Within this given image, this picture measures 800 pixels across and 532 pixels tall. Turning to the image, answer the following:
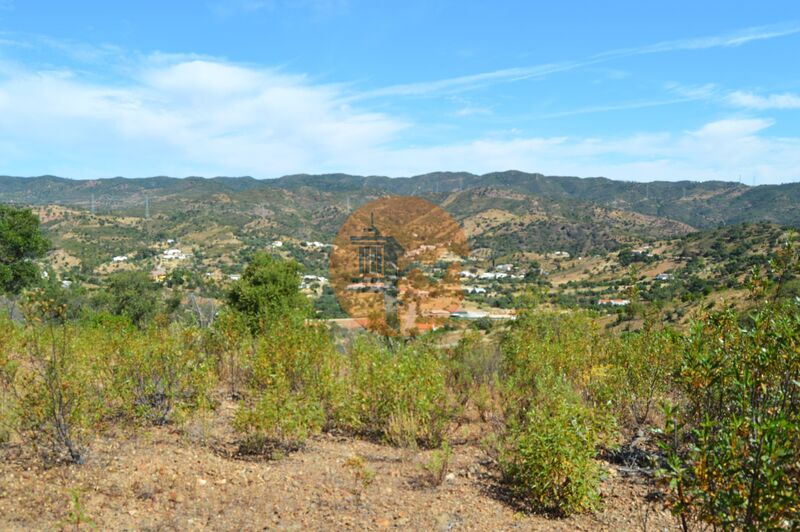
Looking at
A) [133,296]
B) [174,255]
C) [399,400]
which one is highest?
[399,400]

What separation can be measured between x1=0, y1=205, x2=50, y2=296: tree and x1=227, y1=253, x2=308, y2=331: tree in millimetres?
16900

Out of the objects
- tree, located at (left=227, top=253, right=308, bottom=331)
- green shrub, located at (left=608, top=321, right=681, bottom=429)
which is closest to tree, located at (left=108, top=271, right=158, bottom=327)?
tree, located at (left=227, top=253, right=308, bottom=331)

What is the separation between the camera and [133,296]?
35000 millimetres

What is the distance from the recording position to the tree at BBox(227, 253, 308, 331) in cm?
1720

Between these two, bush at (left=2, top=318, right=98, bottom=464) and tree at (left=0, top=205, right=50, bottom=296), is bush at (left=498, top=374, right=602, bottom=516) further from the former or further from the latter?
tree at (left=0, top=205, right=50, bottom=296)

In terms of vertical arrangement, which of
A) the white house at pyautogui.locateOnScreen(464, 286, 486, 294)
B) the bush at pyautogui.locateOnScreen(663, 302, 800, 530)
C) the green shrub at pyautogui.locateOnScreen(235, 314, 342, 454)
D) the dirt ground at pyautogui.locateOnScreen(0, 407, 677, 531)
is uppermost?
the bush at pyautogui.locateOnScreen(663, 302, 800, 530)

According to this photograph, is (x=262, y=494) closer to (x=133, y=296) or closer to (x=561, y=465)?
(x=561, y=465)

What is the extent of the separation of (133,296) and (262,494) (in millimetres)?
33791

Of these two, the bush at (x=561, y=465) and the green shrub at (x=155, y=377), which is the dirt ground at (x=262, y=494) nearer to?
the bush at (x=561, y=465)

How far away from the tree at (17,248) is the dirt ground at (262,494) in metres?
26.6

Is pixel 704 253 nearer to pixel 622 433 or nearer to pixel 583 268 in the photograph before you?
pixel 583 268

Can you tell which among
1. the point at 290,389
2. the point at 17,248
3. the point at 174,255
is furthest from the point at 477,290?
the point at 290,389

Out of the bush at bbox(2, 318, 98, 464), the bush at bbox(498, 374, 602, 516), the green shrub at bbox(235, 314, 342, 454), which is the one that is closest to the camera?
the bush at bbox(498, 374, 602, 516)

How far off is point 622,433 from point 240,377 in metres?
7.43
